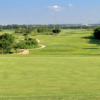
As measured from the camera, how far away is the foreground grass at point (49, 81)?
379cm

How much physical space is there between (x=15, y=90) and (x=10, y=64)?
2775 millimetres

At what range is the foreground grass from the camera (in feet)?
12.4

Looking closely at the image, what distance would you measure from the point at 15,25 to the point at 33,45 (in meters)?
121

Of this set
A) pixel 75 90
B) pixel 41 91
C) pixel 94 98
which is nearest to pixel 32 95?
pixel 41 91

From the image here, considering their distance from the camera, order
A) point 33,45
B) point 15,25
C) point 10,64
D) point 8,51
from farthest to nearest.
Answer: point 15,25, point 33,45, point 8,51, point 10,64

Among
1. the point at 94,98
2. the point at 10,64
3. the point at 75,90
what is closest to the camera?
the point at 94,98

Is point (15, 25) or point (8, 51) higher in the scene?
point (15, 25)

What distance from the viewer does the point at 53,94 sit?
152 inches

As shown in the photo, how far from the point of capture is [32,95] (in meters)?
3.79

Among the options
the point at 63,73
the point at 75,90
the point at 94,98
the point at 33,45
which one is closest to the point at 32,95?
the point at 75,90

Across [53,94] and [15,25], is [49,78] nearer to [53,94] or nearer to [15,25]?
[53,94]

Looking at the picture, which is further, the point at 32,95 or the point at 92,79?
the point at 92,79

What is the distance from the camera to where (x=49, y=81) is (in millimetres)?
4734

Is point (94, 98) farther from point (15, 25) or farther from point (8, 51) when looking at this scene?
point (15, 25)
